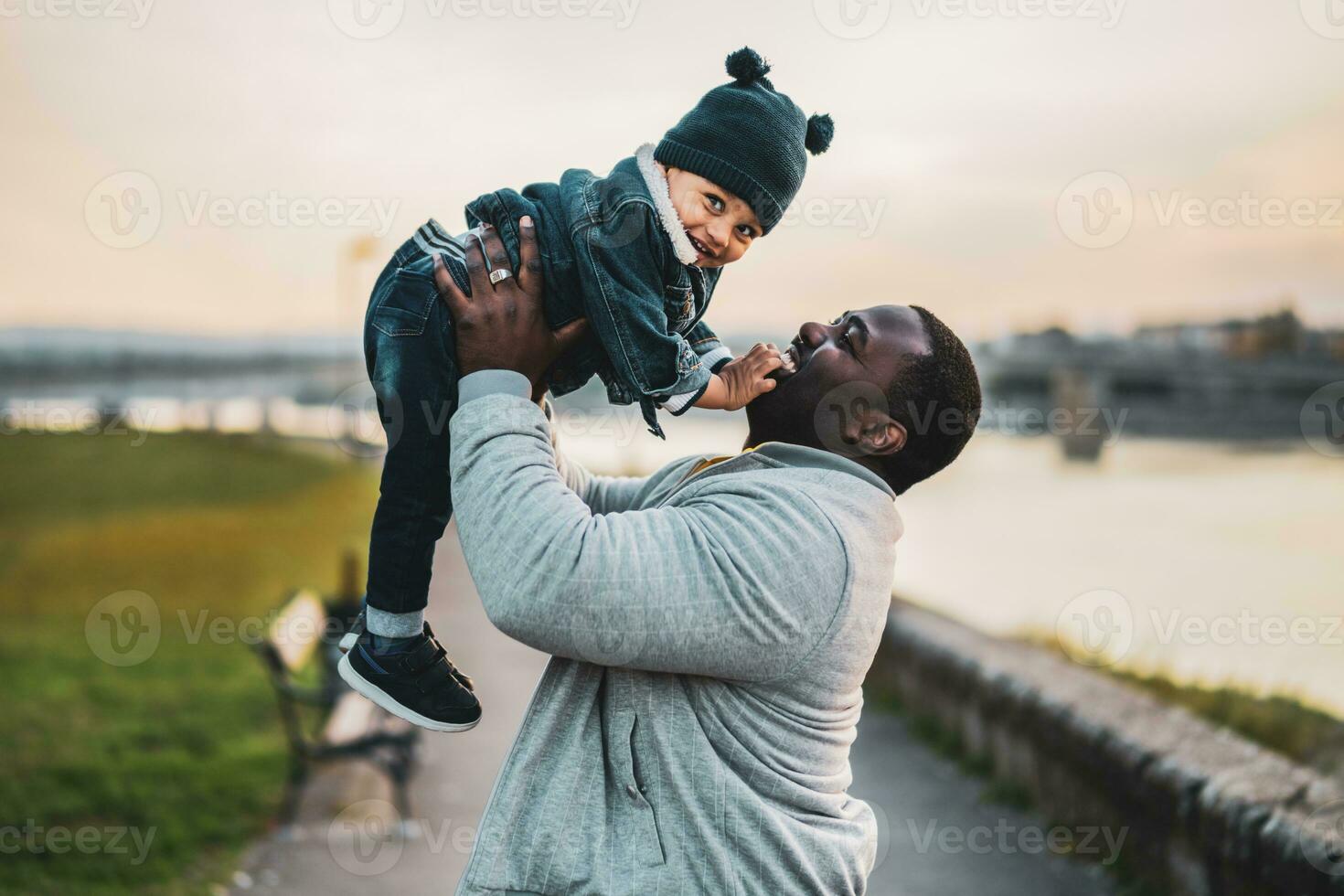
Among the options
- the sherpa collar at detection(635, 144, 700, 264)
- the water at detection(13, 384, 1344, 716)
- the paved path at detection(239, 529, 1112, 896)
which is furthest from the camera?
the water at detection(13, 384, 1344, 716)

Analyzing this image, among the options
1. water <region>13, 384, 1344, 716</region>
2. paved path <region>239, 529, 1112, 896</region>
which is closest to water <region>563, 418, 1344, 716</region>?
water <region>13, 384, 1344, 716</region>

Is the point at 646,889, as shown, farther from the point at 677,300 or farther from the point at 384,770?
the point at 384,770

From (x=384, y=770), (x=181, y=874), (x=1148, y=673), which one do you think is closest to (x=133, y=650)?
(x=384, y=770)

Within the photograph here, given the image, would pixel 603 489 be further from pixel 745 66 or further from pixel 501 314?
pixel 745 66

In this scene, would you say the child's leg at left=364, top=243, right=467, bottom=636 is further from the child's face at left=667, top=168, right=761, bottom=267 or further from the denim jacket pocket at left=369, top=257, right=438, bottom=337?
the child's face at left=667, top=168, right=761, bottom=267

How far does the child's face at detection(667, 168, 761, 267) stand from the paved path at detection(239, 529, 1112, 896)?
140 inches

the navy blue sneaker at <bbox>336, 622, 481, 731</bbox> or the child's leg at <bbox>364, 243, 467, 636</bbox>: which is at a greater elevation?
the child's leg at <bbox>364, 243, 467, 636</bbox>

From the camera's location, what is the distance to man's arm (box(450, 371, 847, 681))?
160 cm

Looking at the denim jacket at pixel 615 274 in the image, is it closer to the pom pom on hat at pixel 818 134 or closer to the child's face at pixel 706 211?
the child's face at pixel 706 211

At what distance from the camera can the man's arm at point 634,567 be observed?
160cm

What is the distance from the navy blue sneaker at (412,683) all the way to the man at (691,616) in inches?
14.3

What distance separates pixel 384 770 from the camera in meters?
6.05

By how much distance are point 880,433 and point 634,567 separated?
58 cm

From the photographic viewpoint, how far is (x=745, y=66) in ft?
7.79
